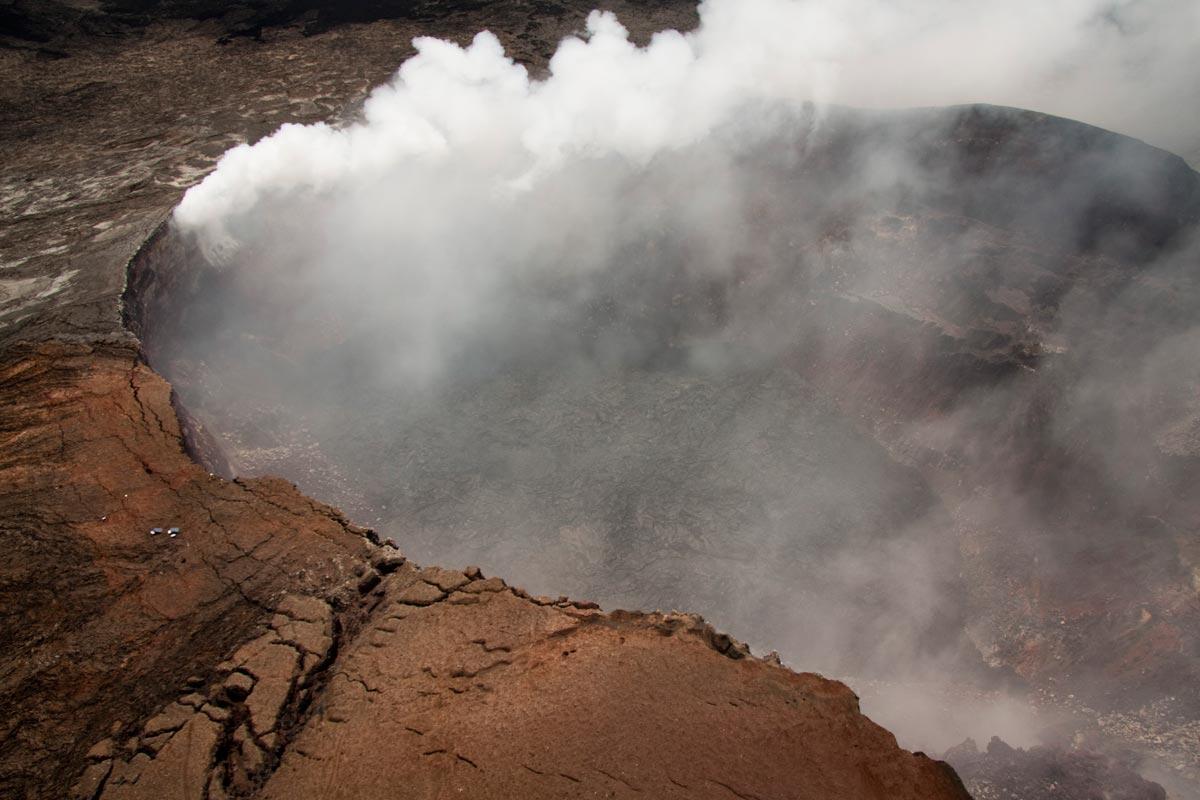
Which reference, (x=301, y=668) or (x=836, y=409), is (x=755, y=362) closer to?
(x=836, y=409)

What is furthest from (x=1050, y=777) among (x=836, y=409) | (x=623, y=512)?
(x=836, y=409)

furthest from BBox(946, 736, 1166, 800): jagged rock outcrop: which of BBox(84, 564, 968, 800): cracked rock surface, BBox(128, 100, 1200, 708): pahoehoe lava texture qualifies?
BBox(84, 564, 968, 800): cracked rock surface

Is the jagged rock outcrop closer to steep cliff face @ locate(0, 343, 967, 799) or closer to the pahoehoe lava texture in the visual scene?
the pahoehoe lava texture

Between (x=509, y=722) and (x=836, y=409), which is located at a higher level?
(x=509, y=722)

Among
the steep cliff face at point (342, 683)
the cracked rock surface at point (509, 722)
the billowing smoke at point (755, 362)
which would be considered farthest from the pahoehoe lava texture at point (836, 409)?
the cracked rock surface at point (509, 722)

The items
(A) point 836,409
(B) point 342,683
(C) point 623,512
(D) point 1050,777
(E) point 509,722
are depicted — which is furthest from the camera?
(A) point 836,409

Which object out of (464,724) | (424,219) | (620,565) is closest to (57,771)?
(464,724)

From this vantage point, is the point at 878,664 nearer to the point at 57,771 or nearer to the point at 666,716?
the point at 666,716

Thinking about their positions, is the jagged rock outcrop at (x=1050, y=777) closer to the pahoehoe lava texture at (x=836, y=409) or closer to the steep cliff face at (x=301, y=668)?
the pahoehoe lava texture at (x=836, y=409)
